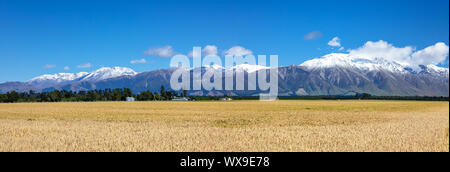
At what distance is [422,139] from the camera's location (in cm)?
1814

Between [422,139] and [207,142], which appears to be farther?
[422,139]
